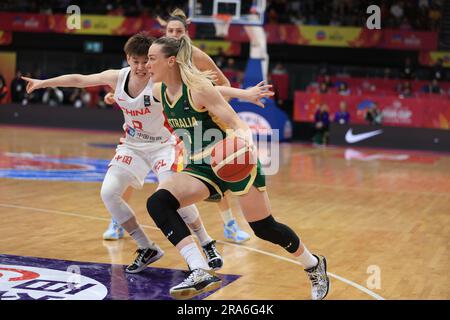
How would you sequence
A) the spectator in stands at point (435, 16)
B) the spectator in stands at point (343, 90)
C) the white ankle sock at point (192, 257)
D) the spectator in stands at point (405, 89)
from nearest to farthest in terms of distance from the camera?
the white ankle sock at point (192, 257)
the spectator in stands at point (405, 89)
the spectator in stands at point (343, 90)
the spectator in stands at point (435, 16)

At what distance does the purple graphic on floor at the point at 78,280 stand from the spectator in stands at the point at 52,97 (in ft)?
71.4

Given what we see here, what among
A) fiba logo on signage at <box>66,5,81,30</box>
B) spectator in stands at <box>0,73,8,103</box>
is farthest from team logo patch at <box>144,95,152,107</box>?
spectator in stands at <box>0,73,8,103</box>

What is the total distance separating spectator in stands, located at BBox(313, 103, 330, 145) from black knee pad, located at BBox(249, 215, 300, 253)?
18213mm

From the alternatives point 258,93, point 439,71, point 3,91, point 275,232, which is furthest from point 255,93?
point 3,91

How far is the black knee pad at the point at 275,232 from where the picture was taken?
5410mm

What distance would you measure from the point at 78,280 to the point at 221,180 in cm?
142

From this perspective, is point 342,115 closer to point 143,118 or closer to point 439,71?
point 439,71

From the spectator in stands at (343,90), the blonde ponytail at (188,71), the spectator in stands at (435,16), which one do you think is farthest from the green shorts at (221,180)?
the spectator in stands at (435,16)

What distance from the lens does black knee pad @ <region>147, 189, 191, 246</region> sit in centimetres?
521

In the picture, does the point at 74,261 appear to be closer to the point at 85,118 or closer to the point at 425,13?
the point at 85,118

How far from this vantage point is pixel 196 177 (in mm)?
5441

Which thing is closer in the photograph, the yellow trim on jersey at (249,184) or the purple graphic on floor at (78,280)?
the yellow trim on jersey at (249,184)

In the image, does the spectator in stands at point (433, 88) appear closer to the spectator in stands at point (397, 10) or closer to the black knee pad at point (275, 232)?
the spectator in stands at point (397, 10)

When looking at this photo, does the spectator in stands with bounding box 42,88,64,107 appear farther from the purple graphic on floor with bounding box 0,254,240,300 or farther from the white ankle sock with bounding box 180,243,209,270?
the white ankle sock with bounding box 180,243,209,270
